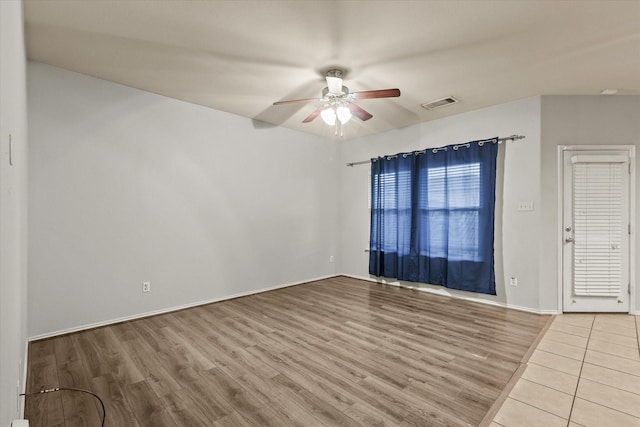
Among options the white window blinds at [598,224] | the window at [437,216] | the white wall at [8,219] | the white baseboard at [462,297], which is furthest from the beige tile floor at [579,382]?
the white wall at [8,219]

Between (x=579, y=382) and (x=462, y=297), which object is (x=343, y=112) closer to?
(x=579, y=382)

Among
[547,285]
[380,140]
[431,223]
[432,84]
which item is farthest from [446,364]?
[380,140]

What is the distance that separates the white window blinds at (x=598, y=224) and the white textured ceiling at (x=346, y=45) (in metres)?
0.91

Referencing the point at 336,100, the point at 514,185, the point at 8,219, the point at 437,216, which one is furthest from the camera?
the point at 437,216

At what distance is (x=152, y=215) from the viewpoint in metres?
3.69

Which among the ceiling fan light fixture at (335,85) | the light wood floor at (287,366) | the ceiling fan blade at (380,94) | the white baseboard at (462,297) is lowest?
the light wood floor at (287,366)

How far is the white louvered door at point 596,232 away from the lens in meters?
3.68

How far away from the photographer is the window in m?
4.11

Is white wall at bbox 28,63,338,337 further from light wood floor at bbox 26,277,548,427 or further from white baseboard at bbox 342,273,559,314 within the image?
white baseboard at bbox 342,273,559,314

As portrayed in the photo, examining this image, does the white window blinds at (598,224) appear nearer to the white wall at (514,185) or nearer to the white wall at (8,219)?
the white wall at (514,185)

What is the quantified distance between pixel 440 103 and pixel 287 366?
11.7 ft

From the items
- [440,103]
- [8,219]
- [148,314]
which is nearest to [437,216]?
[440,103]

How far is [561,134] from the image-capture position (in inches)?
148

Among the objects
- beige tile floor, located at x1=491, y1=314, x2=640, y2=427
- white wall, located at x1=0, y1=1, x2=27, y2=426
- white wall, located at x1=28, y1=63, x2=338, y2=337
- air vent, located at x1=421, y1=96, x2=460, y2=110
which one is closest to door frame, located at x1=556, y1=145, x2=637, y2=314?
beige tile floor, located at x1=491, y1=314, x2=640, y2=427
